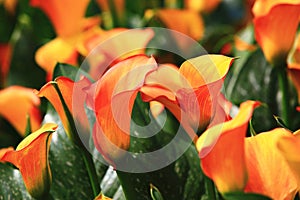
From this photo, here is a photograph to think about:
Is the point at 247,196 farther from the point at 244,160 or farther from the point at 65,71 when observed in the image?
the point at 65,71

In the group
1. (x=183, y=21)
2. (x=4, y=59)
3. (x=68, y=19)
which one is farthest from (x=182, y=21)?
(x=4, y=59)

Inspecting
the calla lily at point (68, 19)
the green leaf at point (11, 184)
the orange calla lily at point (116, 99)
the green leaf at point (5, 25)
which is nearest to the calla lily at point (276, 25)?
the orange calla lily at point (116, 99)

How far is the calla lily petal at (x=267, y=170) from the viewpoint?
0.47 meters

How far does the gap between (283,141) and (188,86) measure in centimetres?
8

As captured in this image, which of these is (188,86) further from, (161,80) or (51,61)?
(51,61)

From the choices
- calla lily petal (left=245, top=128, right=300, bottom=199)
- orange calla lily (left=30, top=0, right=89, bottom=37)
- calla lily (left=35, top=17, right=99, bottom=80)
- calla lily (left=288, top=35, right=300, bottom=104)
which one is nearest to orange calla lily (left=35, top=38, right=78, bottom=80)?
calla lily (left=35, top=17, right=99, bottom=80)

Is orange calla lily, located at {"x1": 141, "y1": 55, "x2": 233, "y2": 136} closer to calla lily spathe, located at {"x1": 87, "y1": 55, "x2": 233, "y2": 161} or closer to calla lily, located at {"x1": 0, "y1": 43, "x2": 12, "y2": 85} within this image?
calla lily spathe, located at {"x1": 87, "y1": 55, "x2": 233, "y2": 161}

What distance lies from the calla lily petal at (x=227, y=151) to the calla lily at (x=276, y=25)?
5.9 inches

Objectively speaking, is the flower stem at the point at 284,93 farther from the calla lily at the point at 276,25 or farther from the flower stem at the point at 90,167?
the flower stem at the point at 90,167

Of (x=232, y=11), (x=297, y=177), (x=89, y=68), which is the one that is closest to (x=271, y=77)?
(x=89, y=68)

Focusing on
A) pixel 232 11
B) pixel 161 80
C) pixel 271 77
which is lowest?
pixel 232 11

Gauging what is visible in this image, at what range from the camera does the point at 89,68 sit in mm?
761

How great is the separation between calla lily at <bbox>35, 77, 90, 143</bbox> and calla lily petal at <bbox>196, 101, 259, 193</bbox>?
0.36 ft

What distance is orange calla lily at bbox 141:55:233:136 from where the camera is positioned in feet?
1.60
